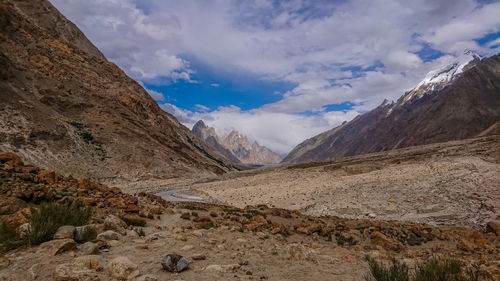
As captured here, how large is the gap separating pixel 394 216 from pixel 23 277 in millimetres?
16740

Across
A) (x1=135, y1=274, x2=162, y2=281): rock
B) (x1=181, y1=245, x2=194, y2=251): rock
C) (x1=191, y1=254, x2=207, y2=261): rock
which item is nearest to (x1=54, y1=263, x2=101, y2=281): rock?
(x1=135, y1=274, x2=162, y2=281): rock

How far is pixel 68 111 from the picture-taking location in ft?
195

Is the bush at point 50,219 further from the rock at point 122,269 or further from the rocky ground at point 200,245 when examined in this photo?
the rock at point 122,269

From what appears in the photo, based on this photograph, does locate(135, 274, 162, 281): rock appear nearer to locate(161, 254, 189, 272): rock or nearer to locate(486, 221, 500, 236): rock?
locate(161, 254, 189, 272): rock

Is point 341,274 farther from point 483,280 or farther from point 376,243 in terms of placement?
point 376,243

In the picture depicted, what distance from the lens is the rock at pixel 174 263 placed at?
19.4 ft

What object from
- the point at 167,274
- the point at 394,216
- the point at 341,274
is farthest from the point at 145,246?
the point at 394,216

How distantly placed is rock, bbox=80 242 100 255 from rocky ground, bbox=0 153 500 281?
2 cm

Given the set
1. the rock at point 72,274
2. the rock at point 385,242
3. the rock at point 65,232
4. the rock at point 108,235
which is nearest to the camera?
the rock at point 72,274

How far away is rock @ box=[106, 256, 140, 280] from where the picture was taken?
548 centimetres

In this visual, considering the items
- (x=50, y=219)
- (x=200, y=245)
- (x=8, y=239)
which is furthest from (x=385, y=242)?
(x=8, y=239)

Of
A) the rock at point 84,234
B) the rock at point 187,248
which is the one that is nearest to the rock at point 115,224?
the rock at point 84,234

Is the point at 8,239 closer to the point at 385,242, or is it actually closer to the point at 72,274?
the point at 72,274

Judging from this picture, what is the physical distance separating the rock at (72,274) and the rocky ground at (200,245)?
0.02 m
